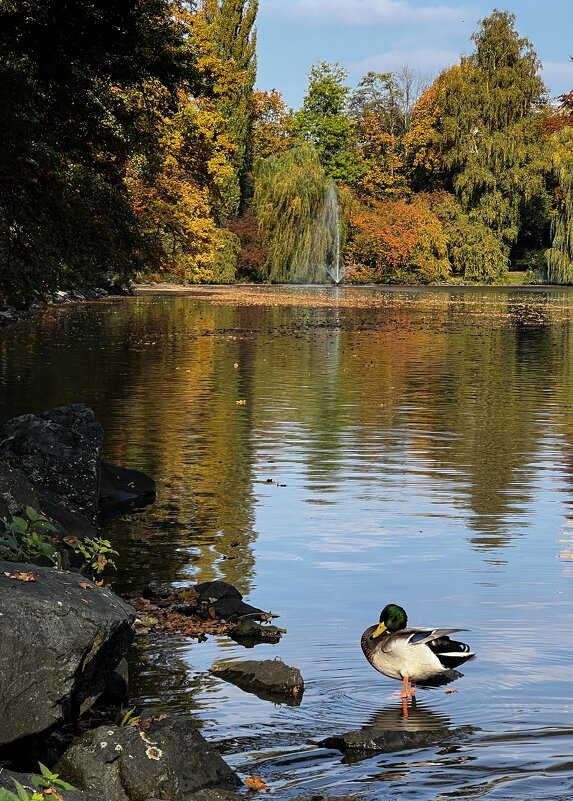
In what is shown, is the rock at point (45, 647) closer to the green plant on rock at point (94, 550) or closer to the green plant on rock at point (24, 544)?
the green plant on rock at point (24, 544)

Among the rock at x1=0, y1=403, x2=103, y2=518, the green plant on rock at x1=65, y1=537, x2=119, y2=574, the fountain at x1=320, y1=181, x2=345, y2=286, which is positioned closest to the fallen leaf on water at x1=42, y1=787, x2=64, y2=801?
the green plant on rock at x1=65, y1=537, x2=119, y2=574

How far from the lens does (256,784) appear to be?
6.71 meters

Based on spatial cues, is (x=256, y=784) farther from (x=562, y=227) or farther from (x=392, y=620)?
(x=562, y=227)

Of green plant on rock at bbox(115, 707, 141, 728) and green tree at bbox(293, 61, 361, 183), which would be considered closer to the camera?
green plant on rock at bbox(115, 707, 141, 728)

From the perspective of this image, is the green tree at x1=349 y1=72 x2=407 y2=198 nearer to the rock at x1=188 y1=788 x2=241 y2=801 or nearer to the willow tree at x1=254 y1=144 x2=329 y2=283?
the willow tree at x1=254 y1=144 x2=329 y2=283

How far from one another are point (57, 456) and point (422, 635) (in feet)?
20.8

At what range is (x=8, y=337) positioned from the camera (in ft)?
116

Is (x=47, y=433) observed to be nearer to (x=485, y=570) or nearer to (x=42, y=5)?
(x=485, y=570)

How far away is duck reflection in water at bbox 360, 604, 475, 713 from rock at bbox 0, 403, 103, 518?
5441 millimetres

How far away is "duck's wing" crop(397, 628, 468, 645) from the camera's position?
7902 mm

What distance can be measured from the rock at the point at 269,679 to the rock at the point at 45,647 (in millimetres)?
1761

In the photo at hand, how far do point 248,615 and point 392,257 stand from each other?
76627 millimetres

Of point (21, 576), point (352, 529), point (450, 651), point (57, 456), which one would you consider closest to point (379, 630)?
point (450, 651)

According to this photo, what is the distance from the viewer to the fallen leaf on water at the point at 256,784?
263 inches
